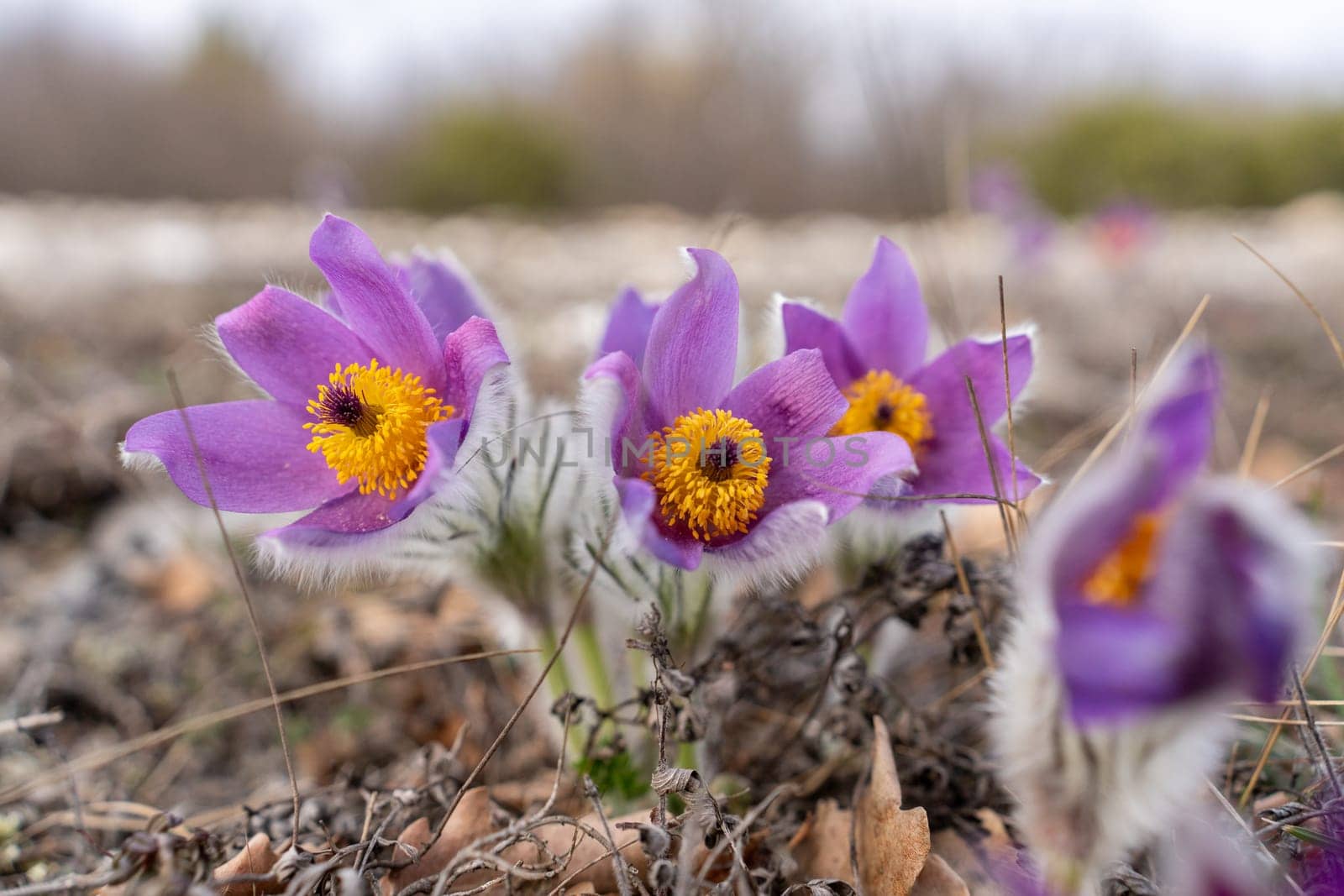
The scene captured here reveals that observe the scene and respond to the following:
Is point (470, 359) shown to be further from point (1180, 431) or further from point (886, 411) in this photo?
point (1180, 431)

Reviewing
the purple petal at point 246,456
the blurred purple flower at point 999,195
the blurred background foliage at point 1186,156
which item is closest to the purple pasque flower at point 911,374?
the purple petal at point 246,456

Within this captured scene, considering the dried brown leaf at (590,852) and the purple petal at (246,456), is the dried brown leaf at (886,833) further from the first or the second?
the purple petal at (246,456)

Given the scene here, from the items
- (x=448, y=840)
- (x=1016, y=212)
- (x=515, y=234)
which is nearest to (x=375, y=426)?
(x=448, y=840)

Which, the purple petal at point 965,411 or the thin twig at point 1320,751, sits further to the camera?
the purple petal at point 965,411

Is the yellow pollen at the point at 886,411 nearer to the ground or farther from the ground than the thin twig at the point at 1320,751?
farther from the ground

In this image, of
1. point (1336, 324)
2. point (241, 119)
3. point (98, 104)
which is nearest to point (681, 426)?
point (1336, 324)

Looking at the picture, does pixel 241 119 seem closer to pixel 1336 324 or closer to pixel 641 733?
pixel 1336 324

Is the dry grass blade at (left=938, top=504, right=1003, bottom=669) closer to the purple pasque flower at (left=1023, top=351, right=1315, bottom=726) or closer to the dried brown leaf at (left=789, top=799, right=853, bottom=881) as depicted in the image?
the dried brown leaf at (left=789, top=799, right=853, bottom=881)
